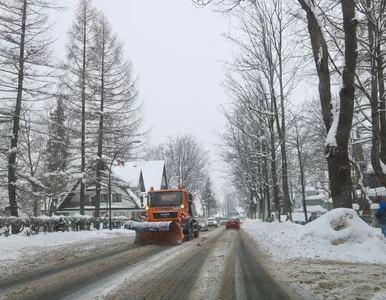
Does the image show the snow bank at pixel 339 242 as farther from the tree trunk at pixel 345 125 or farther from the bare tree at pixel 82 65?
the bare tree at pixel 82 65

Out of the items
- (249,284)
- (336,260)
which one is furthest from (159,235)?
(249,284)

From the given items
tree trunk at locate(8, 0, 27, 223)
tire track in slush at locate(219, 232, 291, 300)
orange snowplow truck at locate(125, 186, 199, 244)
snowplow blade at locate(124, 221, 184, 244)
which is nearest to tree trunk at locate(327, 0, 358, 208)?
tire track in slush at locate(219, 232, 291, 300)

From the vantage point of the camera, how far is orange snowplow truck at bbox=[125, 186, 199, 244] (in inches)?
646

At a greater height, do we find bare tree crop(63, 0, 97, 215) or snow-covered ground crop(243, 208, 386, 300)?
bare tree crop(63, 0, 97, 215)

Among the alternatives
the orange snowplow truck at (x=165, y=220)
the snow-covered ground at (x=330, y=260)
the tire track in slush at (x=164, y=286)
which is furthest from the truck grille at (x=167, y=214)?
the tire track in slush at (x=164, y=286)

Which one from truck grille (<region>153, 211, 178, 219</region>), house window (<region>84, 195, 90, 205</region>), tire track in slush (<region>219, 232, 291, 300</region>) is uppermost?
house window (<region>84, 195, 90, 205</region>)

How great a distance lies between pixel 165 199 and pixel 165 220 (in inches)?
44.9

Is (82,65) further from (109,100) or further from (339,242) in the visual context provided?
(339,242)

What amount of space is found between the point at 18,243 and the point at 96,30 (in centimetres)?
2117

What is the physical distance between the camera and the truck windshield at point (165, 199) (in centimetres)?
1834

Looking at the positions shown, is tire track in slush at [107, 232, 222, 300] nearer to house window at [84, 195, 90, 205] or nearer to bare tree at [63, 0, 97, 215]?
bare tree at [63, 0, 97, 215]

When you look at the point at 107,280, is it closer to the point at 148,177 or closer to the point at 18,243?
the point at 18,243

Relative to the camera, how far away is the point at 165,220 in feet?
58.6

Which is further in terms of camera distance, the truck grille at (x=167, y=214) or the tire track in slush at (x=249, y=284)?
the truck grille at (x=167, y=214)
